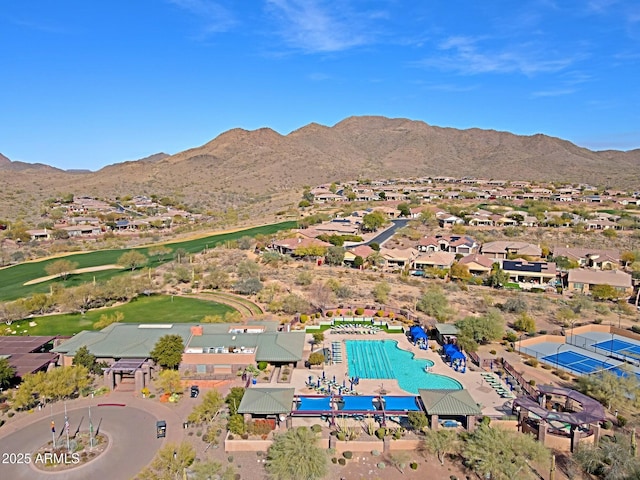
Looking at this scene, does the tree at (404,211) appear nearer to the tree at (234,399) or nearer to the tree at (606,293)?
the tree at (606,293)

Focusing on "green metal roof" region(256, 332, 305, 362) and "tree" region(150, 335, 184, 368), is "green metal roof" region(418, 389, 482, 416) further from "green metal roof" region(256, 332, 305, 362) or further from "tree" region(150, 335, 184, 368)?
"tree" region(150, 335, 184, 368)

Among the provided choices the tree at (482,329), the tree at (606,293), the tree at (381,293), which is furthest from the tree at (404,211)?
the tree at (482,329)

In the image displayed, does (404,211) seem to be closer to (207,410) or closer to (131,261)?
(131,261)

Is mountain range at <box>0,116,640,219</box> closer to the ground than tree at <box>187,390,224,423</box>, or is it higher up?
higher up

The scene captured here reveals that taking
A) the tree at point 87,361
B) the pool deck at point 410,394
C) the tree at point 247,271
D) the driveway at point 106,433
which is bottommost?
the pool deck at point 410,394

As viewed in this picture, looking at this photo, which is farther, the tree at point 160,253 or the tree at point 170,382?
the tree at point 160,253

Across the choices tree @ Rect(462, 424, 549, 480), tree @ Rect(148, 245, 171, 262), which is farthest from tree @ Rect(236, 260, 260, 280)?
tree @ Rect(462, 424, 549, 480)
